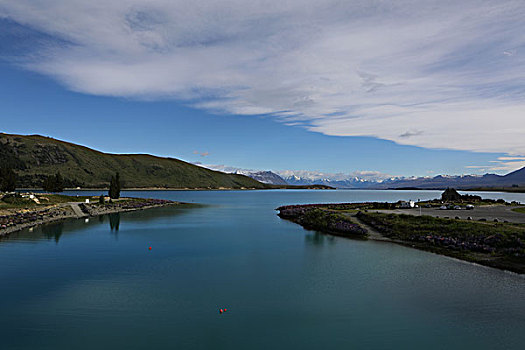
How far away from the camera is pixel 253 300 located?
2377 centimetres

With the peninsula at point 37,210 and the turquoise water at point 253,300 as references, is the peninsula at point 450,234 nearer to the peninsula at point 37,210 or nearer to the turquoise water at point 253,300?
the turquoise water at point 253,300

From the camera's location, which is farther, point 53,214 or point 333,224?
point 53,214

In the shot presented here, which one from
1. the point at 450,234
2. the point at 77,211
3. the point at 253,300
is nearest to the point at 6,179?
the point at 77,211

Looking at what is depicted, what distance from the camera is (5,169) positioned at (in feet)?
306

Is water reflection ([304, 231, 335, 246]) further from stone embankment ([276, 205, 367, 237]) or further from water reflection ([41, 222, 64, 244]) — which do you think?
water reflection ([41, 222, 64, 244])

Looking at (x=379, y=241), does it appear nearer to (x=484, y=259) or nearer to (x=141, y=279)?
(x=484, y=259)

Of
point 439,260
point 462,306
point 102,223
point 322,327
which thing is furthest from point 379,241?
point 102,223

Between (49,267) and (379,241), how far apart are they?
42.0 meters

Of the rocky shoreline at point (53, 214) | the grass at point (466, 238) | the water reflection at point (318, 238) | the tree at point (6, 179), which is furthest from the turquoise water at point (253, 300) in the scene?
the tree at point (6, 179)

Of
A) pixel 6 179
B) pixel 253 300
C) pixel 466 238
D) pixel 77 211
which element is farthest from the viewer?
pixel 6 179

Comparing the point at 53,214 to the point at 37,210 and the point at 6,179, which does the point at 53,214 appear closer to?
the point at 37,210

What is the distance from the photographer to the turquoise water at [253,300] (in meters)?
17.8

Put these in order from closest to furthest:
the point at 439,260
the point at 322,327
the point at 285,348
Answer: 1. the point at 285,348
2. the point at 322,327
3. the point at 439,260

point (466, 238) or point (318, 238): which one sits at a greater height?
point (466, 238)
